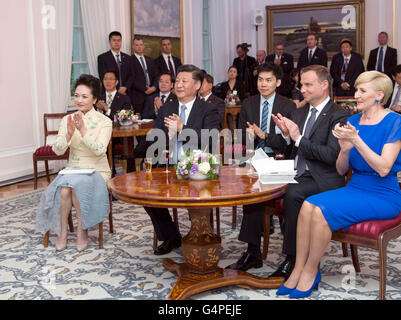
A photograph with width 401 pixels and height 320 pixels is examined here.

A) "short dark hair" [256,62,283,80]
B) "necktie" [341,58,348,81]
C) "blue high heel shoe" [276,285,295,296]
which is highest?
"necktie" [341,58,348,81]

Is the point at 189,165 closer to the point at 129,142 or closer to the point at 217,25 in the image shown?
the point at 129,142

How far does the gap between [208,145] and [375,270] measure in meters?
1.64

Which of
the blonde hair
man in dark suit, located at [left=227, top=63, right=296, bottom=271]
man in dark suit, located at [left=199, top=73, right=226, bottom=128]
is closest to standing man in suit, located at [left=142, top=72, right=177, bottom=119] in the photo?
man in dark suit, located at [left=199, top=73, right=226, bottom=128]

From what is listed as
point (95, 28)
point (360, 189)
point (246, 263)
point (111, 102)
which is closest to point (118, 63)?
point (95, 28)

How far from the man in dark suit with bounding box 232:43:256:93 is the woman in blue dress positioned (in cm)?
1033

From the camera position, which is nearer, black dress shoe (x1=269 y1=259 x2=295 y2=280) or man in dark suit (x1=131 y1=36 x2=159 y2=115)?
black dress shoe (x1=269 y1=259 x2=295 y2=280)

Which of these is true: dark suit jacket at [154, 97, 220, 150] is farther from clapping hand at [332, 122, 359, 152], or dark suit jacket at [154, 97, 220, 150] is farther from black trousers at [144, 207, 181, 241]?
clapping hand at [332, 122, 359, 152]

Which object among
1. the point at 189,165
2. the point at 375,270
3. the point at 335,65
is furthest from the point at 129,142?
the point at 335,65

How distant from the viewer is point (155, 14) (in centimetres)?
1125

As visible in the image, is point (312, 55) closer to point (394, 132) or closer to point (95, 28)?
point (95, 28)

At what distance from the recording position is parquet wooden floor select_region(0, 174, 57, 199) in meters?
7.15

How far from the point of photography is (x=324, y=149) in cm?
390

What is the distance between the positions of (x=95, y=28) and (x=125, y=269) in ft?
20.1
